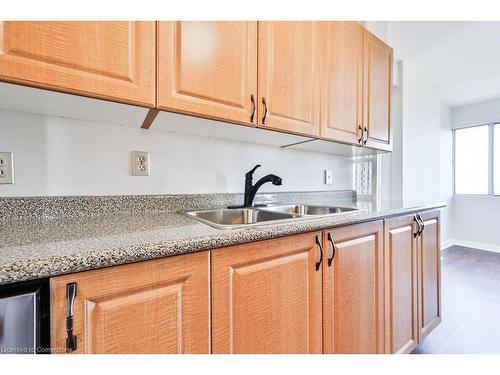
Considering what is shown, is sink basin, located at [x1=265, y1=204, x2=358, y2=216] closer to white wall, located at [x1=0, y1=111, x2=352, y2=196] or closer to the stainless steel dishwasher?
white wall, located at [x1=0, y1=111, x2=352, y2=196]

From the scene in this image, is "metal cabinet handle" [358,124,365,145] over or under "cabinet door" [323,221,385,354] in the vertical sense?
over

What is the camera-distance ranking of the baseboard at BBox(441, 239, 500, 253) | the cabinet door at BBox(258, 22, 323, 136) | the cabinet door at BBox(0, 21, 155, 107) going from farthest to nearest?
the baseboard at BBox(441, 239, 500, 253), the cabinet door at BBox(258, 22, 323, 136), the cabinet door at BBox(0, 21, 155, 107)

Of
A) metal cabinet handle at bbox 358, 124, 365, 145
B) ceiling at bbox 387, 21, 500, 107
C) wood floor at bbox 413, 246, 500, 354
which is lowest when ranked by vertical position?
wood floor at bbox 413, 246, 500, 354

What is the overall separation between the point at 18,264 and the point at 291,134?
1108 millimetres

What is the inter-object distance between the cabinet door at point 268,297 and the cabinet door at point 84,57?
0.59 m

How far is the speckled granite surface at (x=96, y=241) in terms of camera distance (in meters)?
0.46

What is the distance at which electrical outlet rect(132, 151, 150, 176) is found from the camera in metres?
1.13

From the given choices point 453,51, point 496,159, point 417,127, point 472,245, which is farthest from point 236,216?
point 496,159

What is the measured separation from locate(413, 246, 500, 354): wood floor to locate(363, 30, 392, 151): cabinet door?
130 centimetres

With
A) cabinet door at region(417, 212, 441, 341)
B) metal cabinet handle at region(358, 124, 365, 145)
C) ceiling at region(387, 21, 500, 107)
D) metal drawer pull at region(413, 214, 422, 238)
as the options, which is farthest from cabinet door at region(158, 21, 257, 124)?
ceiling at region(387, 21, 500, 107)

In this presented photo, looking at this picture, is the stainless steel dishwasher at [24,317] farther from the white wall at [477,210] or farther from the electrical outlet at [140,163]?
the white wall at [477,210]
